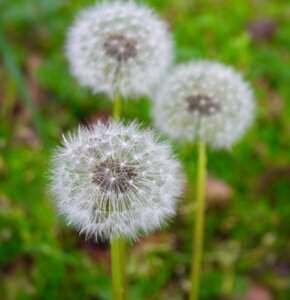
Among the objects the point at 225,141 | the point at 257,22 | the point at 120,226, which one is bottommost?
the point at 120,226

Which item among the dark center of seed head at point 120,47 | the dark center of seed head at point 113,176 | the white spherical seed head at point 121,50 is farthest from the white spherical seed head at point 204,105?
the dark center of seed head at point 113,176

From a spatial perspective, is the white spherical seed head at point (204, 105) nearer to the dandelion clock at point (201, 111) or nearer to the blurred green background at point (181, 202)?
the dandelion clock at point (201, 111)

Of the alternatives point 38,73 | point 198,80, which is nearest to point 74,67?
point 198,80

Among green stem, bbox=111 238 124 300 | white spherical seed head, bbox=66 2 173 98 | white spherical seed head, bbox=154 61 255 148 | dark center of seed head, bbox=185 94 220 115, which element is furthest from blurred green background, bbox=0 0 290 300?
green stem, bbox=111 238 124 300

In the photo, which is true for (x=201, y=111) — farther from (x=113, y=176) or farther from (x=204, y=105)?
(x=113, y=176)

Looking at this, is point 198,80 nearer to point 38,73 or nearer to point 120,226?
point 120,226
